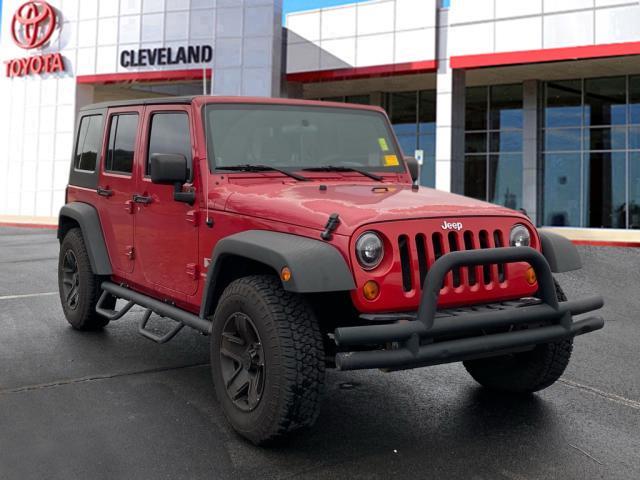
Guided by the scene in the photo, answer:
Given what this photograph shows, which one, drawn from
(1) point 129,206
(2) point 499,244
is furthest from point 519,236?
(1) point 129,206

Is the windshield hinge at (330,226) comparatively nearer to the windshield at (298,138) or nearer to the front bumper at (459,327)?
the front bumper at (459,327)

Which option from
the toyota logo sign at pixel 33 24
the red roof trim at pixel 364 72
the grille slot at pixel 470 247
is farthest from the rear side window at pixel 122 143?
the toyota logo sign at pixel 33 24

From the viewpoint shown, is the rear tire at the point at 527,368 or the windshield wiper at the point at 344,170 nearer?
the rear tire at the point at 527,368

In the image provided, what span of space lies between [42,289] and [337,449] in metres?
6.69

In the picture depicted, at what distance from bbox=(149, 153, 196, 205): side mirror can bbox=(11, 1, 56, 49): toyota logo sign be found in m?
26.1

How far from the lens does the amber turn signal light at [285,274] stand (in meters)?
3.41

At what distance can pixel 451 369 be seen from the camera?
5.55 m

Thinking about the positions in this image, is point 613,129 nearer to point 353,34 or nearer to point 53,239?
point 353,34

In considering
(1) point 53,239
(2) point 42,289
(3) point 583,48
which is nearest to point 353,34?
(3) point 583,48

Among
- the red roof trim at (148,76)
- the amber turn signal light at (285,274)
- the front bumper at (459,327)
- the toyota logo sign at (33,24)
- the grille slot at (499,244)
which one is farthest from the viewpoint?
the toyota logo sign at (33,24)

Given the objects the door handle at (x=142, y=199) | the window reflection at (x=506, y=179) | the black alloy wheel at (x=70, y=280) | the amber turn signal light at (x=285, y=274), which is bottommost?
the window reflection at (x=506, y=179)

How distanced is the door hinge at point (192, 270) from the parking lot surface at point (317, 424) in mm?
838

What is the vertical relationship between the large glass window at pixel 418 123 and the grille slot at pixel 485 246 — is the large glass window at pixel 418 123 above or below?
below

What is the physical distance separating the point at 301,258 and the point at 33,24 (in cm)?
2835
